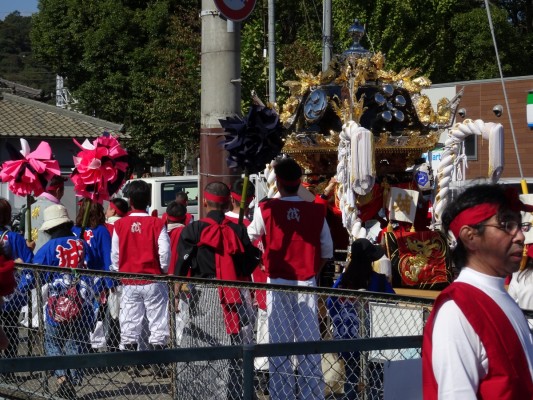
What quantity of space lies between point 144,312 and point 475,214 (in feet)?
16.2

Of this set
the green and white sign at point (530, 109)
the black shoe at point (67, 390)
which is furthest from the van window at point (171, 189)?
the black shoe at point (67, 390)

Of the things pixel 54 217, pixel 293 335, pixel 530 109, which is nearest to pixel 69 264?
pixel 54 217

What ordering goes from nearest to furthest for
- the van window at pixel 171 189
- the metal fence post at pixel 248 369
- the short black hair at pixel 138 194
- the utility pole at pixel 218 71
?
the metal fence post at pixel 248 369
the short black hair at pixel 138 194
the utility pole at pixel 218 71
the van window at pixel 171 189

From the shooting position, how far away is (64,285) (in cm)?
721

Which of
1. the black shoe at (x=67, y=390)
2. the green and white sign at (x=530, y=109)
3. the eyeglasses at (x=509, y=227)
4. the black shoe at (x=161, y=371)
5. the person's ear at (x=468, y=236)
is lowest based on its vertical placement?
the black shoe at (x=67, y=390)

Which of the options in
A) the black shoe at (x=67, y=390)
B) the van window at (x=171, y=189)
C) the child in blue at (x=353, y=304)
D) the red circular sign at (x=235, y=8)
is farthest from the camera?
the van window at (x=171, y=189)

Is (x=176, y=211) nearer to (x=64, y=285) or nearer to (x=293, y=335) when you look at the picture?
(x=64, y=285)

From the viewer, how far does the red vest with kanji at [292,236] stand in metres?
7.29

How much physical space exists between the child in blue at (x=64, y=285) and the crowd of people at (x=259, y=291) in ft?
0.03

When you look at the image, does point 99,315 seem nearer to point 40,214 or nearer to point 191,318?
point 191,318

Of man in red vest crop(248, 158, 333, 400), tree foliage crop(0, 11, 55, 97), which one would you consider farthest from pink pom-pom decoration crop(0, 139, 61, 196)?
tree foliage crop(0, 11, 55, 97)

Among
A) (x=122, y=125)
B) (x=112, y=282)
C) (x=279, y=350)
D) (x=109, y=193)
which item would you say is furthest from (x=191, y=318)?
(x=122, y=125)

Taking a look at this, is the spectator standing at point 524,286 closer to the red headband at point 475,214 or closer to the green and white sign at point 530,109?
the red headband at point 475,214

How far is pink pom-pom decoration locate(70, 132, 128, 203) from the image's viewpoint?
27.0 ft
